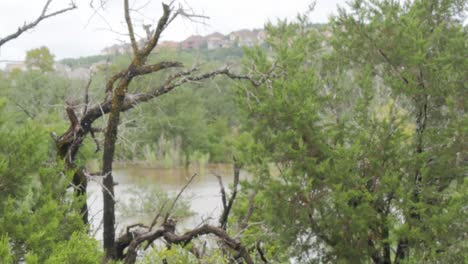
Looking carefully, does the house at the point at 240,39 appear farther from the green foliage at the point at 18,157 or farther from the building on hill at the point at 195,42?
the green foliage at the point at 18,157

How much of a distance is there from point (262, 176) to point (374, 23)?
3396mm

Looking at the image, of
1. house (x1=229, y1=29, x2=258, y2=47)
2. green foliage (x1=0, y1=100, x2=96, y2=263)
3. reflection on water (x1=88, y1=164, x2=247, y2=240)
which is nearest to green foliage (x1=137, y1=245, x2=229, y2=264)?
green foliage (x1=0, y1=100, x2=96, y2=263)

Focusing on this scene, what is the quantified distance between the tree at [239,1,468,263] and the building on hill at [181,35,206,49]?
3319mm

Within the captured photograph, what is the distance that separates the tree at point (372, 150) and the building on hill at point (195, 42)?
332cm

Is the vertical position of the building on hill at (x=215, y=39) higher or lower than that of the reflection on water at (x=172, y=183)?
higher

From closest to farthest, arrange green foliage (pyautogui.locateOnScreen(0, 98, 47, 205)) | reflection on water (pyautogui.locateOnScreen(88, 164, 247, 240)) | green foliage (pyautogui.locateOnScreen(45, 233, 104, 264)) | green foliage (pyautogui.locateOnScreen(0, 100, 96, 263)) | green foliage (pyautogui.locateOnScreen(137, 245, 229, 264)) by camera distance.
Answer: green foliage (pyautogui.locateOnScreen(45, 233, 104, 264))
green foliage (pyautogui.locateOnScreen(0, 100, 96, 263))
green foliage (pyautogui.locateOnScreen(0, 98, 47, 205))
green foliage (pyautogui.locateOnScreen(137, 245, 229, 264))
reflection on water (pyautogui.locateOnScreen(88, 164, 247, 240))

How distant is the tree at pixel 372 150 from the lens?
9633 millimetres

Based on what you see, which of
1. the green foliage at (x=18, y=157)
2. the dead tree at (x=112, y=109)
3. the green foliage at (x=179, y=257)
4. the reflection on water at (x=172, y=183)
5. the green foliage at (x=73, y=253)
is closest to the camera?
the green foliage at (x=73, y=253)

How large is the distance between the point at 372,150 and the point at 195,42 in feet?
16.9

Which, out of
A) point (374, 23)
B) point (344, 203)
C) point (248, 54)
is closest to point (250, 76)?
point (344, 203)

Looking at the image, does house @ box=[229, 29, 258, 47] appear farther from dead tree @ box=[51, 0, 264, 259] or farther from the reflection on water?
the reflection on water

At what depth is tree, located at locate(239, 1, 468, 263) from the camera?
9.63 m

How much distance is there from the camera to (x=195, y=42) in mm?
5883

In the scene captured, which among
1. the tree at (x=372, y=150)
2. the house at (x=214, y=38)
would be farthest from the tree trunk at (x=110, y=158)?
the tree at (x=372, y=150)
